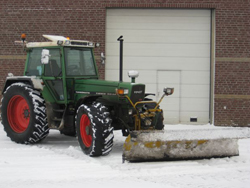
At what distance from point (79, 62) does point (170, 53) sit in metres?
5.08

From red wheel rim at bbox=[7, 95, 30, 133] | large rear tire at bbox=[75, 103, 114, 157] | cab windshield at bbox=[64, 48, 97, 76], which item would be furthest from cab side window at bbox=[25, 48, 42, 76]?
large rear tire at bbox=[75, 103, 114, 157]

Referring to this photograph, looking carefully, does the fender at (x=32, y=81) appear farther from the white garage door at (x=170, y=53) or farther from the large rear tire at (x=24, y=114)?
the white garage door at (x=170, y=53)

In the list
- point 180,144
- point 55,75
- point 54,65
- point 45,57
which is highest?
point 45,57

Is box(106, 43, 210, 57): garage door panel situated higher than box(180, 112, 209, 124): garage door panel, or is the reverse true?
box(106, 43, 210, 57): garage door panel

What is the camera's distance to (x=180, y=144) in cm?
698

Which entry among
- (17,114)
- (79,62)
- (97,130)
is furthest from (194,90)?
(97,130)

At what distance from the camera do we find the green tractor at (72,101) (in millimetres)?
7434

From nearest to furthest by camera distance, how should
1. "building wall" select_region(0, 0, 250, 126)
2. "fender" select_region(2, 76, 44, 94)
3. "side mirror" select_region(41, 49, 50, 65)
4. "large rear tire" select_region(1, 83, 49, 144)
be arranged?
"side mirror" select_region(41, 49, 50, 65) < "large rear tire" select_region(1, 83, 49, 144) < "fender" select_region(2, 76, 44, 94) < "building wall" select_region(0, 0, 250, 126)

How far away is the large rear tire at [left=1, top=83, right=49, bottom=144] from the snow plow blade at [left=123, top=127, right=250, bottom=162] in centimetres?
218

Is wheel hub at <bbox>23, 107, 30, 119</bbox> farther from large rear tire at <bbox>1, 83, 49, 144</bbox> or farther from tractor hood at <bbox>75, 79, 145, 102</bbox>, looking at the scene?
tractor hood at <bbox>75, 79, 145, 102</bbox>

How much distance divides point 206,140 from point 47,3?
25.0 ft

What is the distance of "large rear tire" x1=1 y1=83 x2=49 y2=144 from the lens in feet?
26.7

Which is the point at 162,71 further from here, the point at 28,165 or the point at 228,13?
the point at 28,165

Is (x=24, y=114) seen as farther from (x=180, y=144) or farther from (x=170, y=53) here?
(x=170, y=53)
